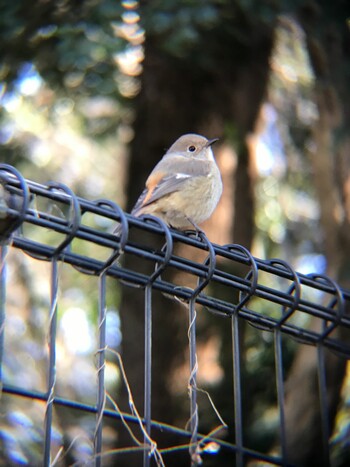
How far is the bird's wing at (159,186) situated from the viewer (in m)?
5.11

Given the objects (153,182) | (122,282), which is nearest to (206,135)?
(153,182)

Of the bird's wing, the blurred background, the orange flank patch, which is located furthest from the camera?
the blurred background

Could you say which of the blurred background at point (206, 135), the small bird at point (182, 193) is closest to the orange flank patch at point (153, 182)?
the small bird at point (182, 193)

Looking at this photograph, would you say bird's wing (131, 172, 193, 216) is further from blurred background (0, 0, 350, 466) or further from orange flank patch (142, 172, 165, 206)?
blurred background (0, 0, 350, 466)

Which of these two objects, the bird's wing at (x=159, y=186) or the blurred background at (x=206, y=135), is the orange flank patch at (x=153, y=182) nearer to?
the bird's wing at (x=159, y=186)

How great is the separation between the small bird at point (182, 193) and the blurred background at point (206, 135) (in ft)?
3.48

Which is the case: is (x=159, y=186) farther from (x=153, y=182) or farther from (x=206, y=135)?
(x=206, y=135)

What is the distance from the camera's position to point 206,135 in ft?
23.9

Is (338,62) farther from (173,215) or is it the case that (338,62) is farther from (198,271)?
(198,271)

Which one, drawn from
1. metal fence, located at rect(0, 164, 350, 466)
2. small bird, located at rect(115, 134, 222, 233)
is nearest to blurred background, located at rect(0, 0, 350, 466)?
small bird, located at rect(115, 134, 222, 233)

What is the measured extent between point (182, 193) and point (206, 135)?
84.8 inches

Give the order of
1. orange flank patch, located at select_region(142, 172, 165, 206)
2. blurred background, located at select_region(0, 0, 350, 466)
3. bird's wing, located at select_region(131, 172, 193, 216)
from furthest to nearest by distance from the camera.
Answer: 1. blurred background, located at select_region(0, 0, 350, 466)
2. orange flank patch, located at select_region(142, 172, 165, 206)
3. bird's wing, located at select_region(131, 172, 193, 216)

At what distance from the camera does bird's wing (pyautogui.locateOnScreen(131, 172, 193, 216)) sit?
5113 millimetres

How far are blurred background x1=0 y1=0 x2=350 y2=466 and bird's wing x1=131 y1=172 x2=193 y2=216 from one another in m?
1.20
